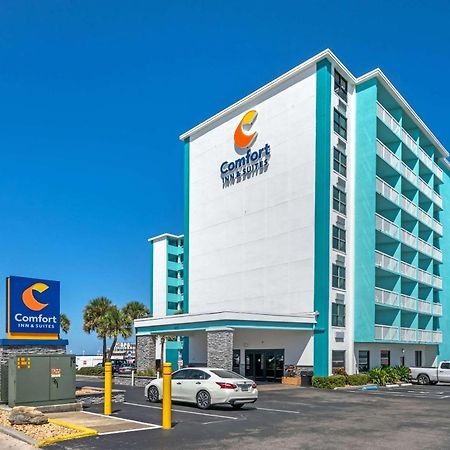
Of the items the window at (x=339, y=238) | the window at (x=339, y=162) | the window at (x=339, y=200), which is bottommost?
the window at (x=339, y=238)

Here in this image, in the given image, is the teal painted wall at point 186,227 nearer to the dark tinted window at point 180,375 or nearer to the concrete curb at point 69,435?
the dark tinted window at point 180,375

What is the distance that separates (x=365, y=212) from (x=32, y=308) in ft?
92.0

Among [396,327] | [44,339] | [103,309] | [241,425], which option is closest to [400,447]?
[241,425]

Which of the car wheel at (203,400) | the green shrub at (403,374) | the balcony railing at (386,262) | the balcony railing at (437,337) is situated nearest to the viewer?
the car wheel at (203,400)

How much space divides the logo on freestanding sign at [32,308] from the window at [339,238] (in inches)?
919

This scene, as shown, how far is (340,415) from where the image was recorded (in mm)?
19281

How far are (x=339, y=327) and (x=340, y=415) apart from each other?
19.9 meters

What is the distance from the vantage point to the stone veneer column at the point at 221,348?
32.9 metres

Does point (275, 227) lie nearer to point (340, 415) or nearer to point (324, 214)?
point (324, 214)

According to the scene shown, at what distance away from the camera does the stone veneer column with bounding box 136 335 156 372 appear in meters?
41.8

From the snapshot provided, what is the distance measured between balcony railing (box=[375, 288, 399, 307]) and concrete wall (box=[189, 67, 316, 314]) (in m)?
7.39

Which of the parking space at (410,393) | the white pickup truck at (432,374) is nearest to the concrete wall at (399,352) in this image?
the white pickup truck at (432,374)

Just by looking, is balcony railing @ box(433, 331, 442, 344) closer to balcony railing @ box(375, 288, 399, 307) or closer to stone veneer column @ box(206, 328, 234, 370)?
balcony railing @ box(375, 288, 399, 307)

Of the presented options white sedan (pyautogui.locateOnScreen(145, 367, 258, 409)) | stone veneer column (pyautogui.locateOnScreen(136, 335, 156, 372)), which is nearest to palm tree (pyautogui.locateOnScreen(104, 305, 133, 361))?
stone veneer column (pyautogui.locateOnScreen(136, 335, 156, 372))
